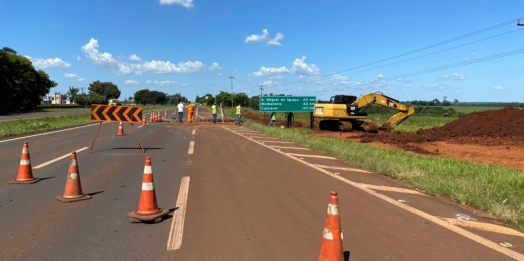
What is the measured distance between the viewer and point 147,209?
21.0 feet

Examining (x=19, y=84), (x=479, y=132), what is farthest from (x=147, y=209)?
(x=19, y=84)

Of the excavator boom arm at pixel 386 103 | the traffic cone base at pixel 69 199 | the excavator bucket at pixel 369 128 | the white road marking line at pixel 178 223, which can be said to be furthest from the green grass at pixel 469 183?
the excavator bucket at pixel 369 128

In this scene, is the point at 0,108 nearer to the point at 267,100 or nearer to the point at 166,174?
the point at 267,100

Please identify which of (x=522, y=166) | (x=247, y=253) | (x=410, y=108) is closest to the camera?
(x=247, y=253)

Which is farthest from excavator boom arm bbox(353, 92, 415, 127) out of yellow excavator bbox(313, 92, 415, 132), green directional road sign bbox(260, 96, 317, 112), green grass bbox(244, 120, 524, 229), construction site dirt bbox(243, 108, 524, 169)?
green grass bbox(244, 120, 524, 229)

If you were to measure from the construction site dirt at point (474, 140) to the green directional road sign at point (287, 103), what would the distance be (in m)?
4.55

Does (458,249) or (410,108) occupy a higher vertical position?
(410,108)

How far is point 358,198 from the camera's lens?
8.06 m

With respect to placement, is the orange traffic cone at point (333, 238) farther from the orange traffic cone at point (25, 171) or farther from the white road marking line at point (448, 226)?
the orange traffic cone at point (25, 171)

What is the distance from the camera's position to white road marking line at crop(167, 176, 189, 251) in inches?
209

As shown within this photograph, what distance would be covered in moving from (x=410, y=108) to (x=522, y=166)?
58.8 feet

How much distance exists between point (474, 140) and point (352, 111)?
28.7 ft

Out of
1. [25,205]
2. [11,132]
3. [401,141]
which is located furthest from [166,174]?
[401,141]

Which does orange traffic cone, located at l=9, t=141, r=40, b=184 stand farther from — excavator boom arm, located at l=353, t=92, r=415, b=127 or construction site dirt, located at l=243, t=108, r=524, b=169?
excavator boom arm, located at l=353, t=92, r=415, b=127
